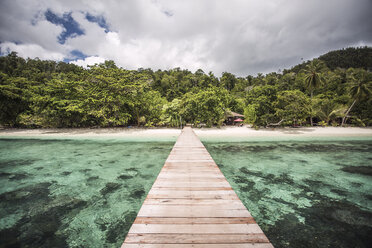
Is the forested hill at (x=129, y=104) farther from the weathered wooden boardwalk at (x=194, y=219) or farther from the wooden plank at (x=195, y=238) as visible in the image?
the wooden plank at (x=195, y=238)

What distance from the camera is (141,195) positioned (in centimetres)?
566

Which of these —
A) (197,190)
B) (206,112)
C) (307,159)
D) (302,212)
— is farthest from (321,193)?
(206,112)

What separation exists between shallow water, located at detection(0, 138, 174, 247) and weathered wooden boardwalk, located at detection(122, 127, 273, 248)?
1754mm

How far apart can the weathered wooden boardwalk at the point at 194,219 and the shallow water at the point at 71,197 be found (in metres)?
1.75

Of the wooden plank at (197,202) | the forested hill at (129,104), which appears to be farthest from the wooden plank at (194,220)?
the forested hill at (129,104)

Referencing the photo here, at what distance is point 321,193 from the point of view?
570cm

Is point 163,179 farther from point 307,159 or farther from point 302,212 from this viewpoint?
point 307,159

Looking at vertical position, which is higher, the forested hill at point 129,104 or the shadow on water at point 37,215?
the forested hill at point 129,104

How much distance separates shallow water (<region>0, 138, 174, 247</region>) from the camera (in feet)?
12.1

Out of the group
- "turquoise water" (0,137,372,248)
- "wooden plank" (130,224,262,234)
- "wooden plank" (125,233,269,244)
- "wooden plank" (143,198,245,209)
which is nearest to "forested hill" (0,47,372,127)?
"turquoise water" (0,137,372,248)

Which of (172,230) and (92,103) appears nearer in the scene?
(172,230)

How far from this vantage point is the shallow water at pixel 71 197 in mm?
3701

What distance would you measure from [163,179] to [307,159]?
10354mm

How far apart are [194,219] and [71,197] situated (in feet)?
17.9
